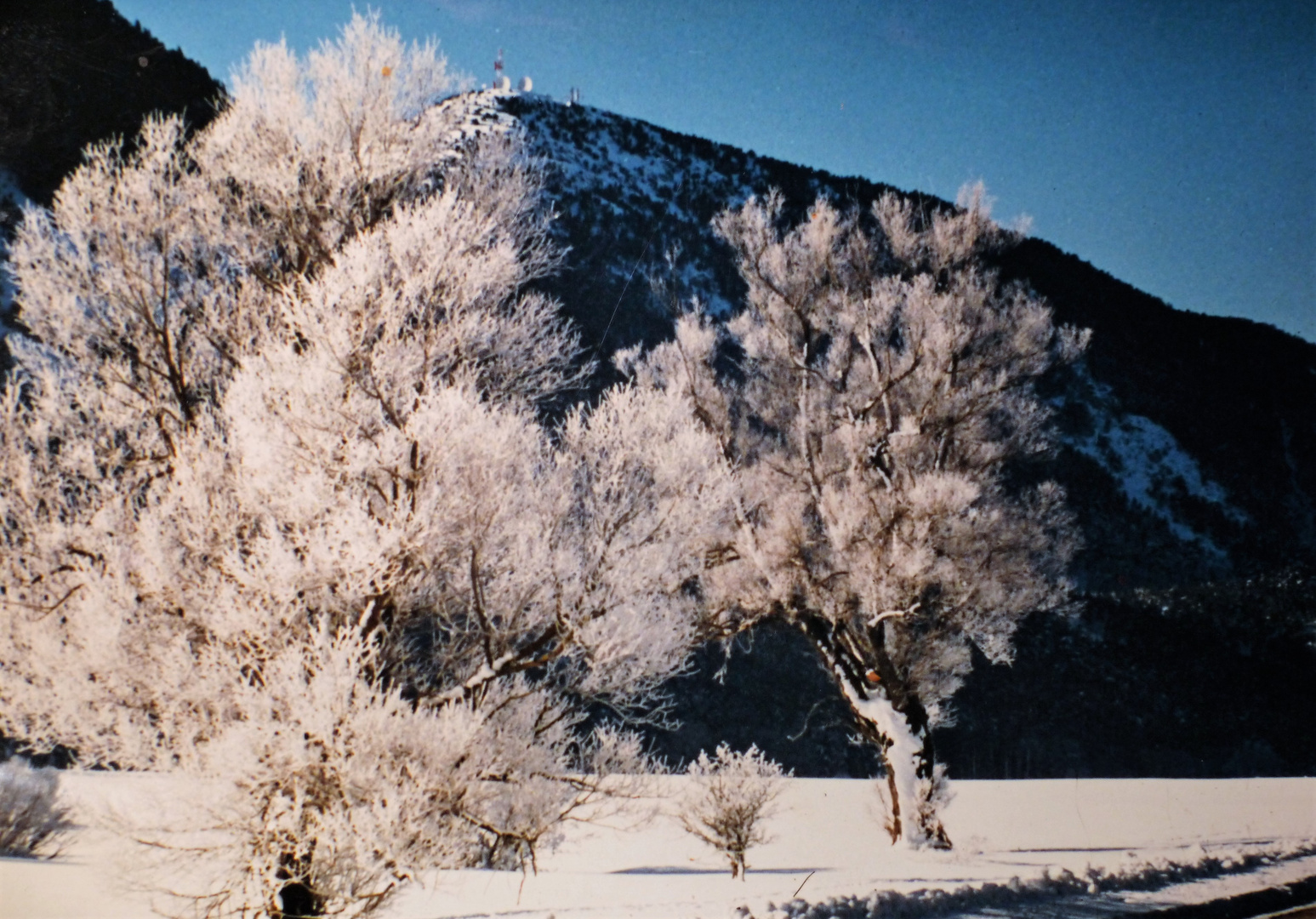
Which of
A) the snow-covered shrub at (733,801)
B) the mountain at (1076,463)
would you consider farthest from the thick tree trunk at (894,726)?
the snow-covered shrub at (733,801)

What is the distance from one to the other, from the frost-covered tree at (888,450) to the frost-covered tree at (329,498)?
3.80 m

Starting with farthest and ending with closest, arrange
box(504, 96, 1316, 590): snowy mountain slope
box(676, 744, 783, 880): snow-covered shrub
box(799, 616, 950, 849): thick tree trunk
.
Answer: box(504, 96, 1316, 590): snowy mountain slope < box(799, 616, 950, 849): thick tree trunk < box(676, 744, 783, 880): snow-covered shrub

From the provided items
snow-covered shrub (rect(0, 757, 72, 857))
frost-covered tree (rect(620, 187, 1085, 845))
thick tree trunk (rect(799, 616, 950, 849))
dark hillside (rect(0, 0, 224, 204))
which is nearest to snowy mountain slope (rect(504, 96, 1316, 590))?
dark hillside (rect(0, 0, 224, 204))

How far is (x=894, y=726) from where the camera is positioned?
34.9 ft

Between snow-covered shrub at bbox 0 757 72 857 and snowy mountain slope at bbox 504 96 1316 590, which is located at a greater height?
snowy mountain slope at bbox 504 96 1316 590

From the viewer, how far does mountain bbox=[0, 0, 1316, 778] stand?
84.3ft

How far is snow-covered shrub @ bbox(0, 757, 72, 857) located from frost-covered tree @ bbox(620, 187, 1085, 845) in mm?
8194

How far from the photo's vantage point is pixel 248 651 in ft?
17.6

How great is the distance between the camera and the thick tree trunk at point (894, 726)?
1036 centimetres

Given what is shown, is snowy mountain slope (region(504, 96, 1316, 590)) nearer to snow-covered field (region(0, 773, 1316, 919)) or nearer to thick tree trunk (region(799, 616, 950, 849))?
snow-covered field (region(0, 773, 1316, 919))

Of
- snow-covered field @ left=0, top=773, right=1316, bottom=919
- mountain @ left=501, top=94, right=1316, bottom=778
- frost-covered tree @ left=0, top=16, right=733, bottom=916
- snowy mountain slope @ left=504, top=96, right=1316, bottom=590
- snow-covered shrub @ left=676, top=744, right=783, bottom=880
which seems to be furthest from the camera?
snowy mountain slope @ left=504, top=96, right=1316, bottom=590

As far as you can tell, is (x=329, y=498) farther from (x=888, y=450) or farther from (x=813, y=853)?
(x=813, y=853)

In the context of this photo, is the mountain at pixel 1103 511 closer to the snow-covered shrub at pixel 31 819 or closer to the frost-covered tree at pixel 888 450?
the frost-covered tree at pixel 888 450

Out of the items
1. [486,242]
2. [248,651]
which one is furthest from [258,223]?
[248,651]
